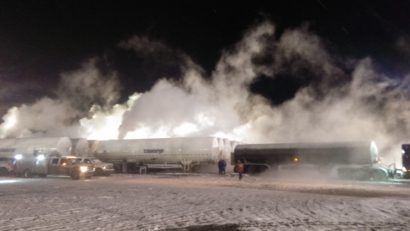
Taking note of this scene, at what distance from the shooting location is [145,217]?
35.2 ft

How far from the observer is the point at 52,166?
1252 inches

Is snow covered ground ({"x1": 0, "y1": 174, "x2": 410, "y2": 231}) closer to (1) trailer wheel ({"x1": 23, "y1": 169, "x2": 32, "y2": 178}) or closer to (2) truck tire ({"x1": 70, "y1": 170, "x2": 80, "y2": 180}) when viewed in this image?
(2) truck tire ({"x1": 70, "y1": 170, "x2": 80, "y2": 180})

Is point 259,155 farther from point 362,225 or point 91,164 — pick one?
point 362,225

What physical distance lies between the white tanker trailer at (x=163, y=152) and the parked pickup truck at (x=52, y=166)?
8289 mm

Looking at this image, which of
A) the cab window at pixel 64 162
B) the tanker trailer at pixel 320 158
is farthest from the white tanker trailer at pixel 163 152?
the cab window at pixel 64 162

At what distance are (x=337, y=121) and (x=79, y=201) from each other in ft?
111

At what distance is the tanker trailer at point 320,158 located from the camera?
29.7 meters

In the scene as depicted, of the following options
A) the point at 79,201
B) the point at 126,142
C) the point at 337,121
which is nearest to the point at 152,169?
the point at 126,142

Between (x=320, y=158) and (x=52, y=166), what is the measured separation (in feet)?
64.6

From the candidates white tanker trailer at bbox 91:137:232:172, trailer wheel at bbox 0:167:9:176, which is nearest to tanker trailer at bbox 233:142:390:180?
white tanker trailer at bbox 91:137:232:172

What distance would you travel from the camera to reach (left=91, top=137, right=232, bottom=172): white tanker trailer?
119 ft

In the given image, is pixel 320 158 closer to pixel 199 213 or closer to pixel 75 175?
pixel 75 175

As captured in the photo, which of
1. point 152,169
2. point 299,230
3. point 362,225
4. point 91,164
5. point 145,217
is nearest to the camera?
point 299,230

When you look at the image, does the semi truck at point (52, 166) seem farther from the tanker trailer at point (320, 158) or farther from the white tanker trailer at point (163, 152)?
the tanker trailer at point (320, 158)
